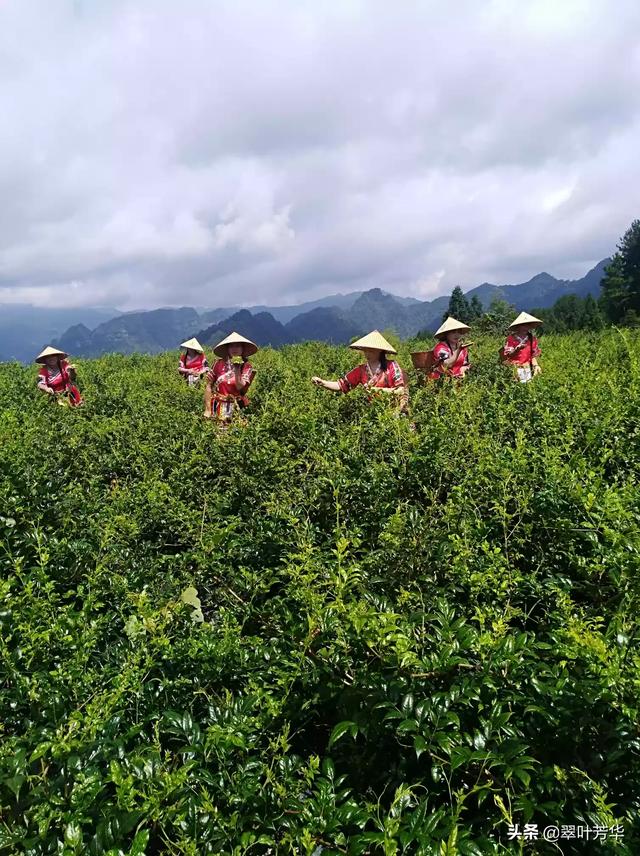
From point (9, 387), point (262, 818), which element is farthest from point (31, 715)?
point (9, 387)

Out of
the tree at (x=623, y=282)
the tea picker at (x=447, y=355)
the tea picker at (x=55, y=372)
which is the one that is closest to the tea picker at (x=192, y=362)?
the tea picker at (x=55, y=372)

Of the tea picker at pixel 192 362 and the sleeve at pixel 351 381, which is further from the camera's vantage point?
the tea picker at pixel 192 362

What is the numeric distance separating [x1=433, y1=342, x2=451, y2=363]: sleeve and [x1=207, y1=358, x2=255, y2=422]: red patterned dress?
2.26m

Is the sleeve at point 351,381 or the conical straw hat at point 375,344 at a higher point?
the conical straw hat at point 375,344

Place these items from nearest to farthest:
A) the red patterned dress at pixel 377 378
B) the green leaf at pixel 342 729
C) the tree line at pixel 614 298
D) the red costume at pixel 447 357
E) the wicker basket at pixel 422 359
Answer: the green leaf at pixel 342 729, the red patterned dress at pixel 377 378, the red costume at pixel 447 357, the wicker basket at pixel 422 359, the tree line at pixel 614 298

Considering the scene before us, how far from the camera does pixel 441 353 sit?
251 inches

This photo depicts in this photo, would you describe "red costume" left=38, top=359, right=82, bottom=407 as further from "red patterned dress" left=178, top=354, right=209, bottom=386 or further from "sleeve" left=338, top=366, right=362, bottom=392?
"sleeve" left=338, top=366, right=362, bottom=392

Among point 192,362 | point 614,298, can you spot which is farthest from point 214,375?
point 614,298

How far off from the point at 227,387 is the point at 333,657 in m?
4.24

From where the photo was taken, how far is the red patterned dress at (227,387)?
564cm

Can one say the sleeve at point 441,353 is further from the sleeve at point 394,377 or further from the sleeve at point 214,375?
the sleeve at point 214,375

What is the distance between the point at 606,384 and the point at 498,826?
3843 millimetres

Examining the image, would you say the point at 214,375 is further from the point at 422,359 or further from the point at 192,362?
the point at 192,362

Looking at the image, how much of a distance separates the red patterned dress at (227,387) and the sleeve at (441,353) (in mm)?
2259
